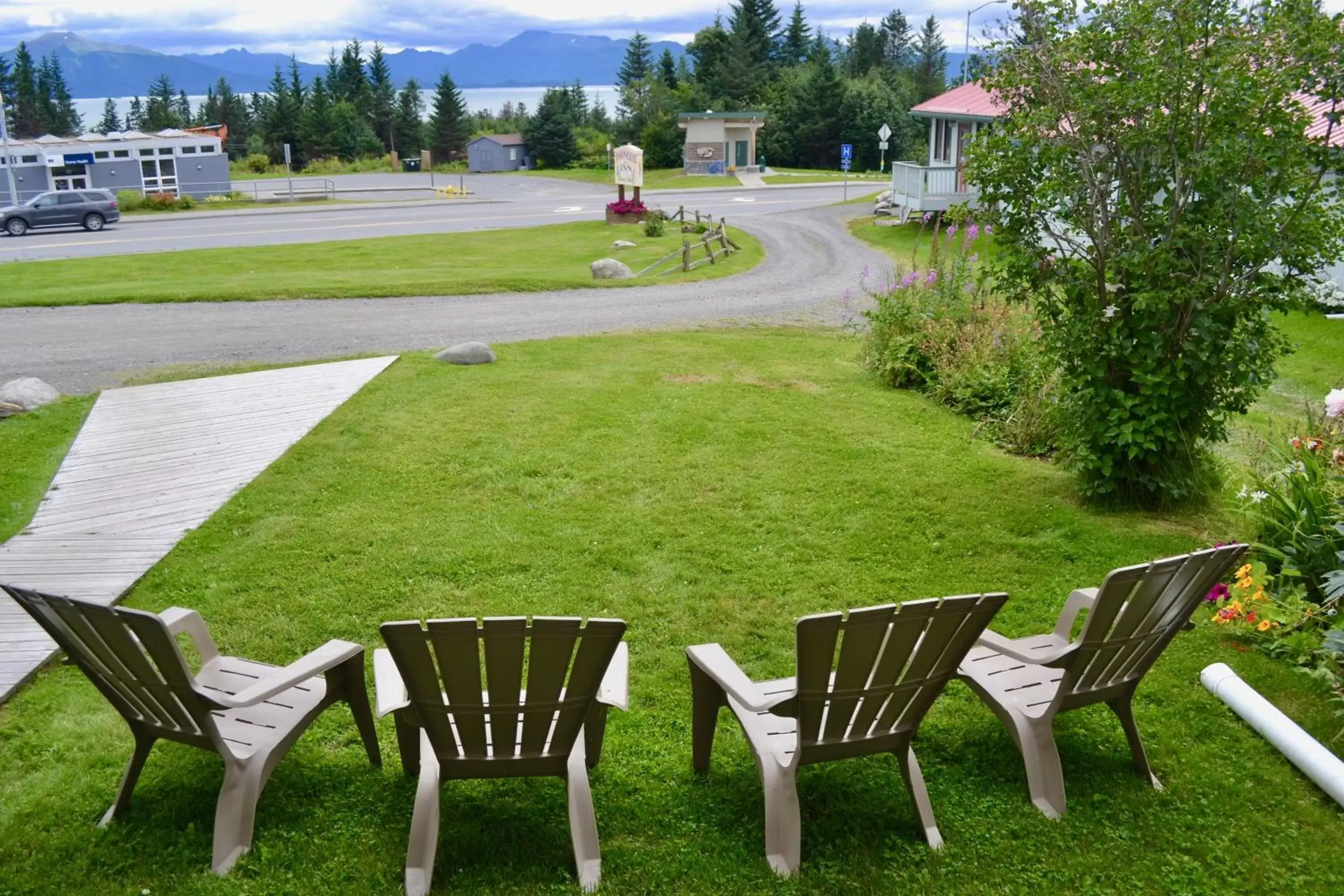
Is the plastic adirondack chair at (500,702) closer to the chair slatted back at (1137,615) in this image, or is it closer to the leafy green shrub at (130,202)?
the chair slatted back at (1137,615)

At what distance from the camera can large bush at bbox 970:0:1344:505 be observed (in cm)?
616

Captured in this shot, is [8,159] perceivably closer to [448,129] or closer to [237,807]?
[237,807]

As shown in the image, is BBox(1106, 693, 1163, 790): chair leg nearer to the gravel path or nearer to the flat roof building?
the gravel path

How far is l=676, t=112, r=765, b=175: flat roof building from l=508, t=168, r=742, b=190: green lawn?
0.82 m

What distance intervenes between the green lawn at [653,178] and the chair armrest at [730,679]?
42513mm

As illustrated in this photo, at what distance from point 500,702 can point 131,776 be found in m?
1.54

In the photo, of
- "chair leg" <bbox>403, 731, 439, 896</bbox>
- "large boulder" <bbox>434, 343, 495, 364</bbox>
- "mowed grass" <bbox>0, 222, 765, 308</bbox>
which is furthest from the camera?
"mowed grass" <bbox>0, 222, 765, 308</bbox>

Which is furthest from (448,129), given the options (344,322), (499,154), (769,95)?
(344,322)

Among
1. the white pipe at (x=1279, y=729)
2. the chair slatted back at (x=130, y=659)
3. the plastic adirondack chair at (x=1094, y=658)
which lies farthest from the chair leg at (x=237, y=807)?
the white pipe at (x=1279, y=729)

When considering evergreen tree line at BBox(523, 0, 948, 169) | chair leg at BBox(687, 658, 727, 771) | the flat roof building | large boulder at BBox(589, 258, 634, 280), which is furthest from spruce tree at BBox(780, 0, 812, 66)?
chair leg at BBox(687, 658, 727, 771)

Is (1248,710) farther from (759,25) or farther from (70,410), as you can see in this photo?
(759,25)

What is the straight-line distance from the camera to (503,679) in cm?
338

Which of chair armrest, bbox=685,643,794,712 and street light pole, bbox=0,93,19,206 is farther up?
street light pole, bbox=0,93,19,206

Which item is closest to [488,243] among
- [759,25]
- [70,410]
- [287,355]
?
[287,355]
